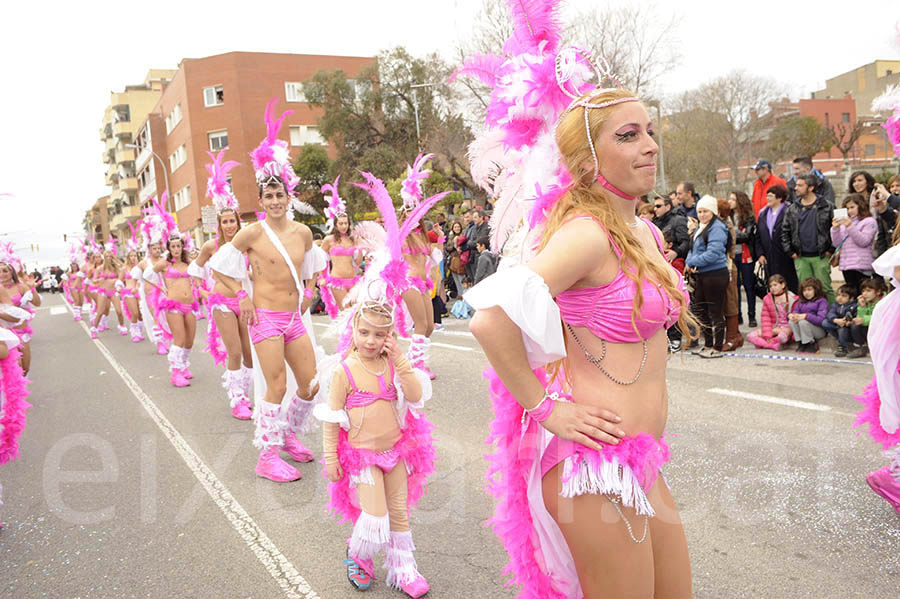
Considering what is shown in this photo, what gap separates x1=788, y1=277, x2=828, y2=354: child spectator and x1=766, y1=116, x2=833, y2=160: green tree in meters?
40.0

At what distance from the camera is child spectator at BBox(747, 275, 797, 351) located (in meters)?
8.41

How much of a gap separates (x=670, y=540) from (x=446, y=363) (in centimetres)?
720

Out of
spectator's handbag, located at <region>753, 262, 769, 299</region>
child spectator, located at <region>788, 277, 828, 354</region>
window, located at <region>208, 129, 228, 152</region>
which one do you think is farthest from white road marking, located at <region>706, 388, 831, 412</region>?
window, located at <region>208, 129, 228, 152</region>

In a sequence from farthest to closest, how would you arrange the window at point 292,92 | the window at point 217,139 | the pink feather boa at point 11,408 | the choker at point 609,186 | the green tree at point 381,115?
the window at point 292,92, the window at point 217,139, the green tree at point 381,115, the pink feather boa at point 11,408, the choker at point 609,186

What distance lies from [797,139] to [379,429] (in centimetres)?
4775

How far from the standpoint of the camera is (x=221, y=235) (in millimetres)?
7266

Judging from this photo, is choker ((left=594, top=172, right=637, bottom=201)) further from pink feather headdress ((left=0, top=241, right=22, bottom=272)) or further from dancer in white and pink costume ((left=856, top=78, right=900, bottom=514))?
pink feather headdress ((left=0, top=241, right=22, bottom=272))

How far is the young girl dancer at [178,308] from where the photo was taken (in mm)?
9328

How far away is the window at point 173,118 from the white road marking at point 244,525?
4305 centimetres

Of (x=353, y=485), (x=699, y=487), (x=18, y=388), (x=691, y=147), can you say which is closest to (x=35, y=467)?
(x=18, y=388)

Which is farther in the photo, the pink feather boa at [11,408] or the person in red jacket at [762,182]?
the person in red jacket at [762,182]

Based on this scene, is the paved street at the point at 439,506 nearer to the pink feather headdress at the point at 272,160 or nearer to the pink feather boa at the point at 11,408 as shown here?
the pink feather boa at the point at 11,408

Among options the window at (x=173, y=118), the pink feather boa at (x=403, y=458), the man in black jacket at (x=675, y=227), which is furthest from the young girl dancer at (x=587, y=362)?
the window at (x=173, y=118)

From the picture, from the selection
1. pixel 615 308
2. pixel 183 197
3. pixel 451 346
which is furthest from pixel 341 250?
pixel 183 197
